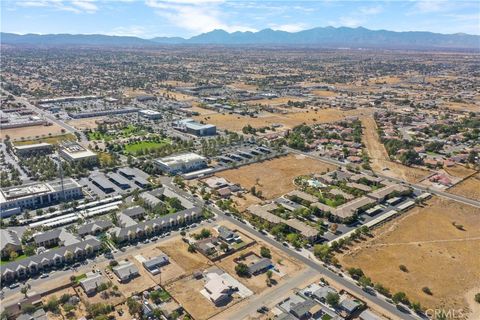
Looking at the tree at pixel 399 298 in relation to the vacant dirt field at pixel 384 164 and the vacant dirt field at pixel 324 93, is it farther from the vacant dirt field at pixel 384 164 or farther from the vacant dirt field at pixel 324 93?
the vacant dirt field at pixel 324 93

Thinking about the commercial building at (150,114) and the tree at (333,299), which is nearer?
the tree at (333,299)

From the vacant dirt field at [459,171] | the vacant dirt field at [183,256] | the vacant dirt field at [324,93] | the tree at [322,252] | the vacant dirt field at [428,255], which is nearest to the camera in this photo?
the vacant dirt field at [428,255]

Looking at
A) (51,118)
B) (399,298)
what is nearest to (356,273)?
(399,298)

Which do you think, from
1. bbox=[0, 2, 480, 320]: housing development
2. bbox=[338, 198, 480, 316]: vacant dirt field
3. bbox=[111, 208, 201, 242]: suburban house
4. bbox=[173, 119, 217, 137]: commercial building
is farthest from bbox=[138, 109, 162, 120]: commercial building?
bbox=[338, 198, 480, 316]: vacant dirt field

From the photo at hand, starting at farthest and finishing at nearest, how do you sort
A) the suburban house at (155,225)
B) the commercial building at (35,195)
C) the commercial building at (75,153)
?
the commercial building at (75,153)
the commercial building at (35,195)
the suburban house at (155,225)

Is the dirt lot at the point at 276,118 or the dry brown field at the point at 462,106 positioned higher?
the dry brown field at the point at 462,106

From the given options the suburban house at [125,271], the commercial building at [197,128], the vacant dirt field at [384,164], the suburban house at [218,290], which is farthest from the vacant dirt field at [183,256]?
the commercial building at [197,128]

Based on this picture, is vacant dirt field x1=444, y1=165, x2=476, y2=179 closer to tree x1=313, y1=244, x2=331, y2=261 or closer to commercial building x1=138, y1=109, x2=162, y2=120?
tree x1=313, y1=244, x2=331, y2=261

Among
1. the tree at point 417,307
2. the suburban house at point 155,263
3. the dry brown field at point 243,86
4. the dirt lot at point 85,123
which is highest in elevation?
the dry brown field at point 243,86
